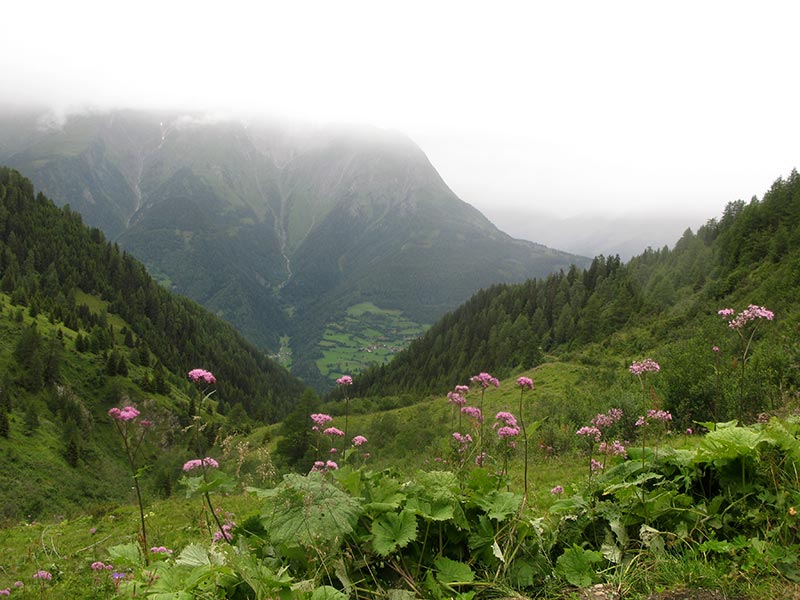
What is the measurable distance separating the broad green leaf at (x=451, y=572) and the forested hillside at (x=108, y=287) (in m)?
121

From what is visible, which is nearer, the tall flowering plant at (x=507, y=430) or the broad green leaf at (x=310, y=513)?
the broad green leaf at (x=310, y=513)

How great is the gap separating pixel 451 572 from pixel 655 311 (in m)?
62.6

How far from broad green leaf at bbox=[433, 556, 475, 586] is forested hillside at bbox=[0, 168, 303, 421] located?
120603 millimetres

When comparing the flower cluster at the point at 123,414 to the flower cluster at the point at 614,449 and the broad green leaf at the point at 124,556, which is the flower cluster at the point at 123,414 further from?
the flower cluster at the point at 614,449

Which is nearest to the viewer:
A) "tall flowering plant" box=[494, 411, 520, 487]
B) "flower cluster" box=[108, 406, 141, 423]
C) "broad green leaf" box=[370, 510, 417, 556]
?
"broad green leaf" box=[370, 510, 417, 556]

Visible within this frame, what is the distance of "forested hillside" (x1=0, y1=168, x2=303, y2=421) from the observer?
11944 cm

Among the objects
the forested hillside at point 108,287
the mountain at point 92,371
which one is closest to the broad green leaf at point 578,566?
the mountain at point 92,371

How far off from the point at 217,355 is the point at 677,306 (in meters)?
141

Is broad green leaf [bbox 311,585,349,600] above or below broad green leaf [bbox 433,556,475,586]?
above

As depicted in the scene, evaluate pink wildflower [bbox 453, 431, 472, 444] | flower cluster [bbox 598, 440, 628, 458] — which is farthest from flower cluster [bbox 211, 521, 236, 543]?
flower cluster [bbox 598, 440, 628, 458]

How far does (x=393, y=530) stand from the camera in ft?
9.73

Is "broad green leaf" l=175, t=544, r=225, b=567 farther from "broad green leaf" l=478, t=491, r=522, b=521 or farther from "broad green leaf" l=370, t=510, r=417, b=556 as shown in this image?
"broad green leaf" l=478, t=491, r=522, b=521

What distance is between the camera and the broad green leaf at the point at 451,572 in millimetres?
2845

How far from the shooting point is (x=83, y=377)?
78500 millimetres
